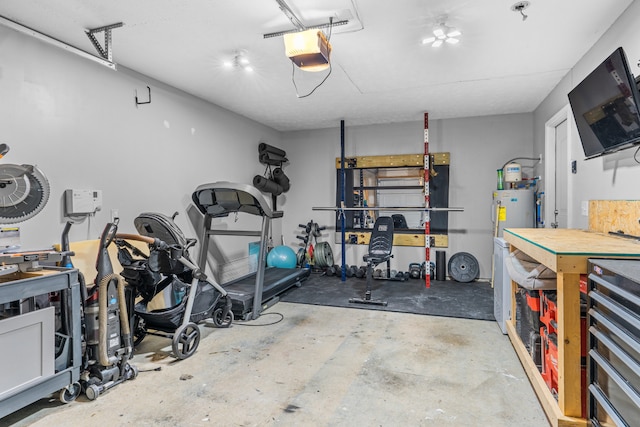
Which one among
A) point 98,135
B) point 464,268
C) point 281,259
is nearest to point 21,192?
point 98,135

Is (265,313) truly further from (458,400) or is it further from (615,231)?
(615,231)

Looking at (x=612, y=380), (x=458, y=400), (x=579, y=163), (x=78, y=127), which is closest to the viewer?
(x=612, y=380)

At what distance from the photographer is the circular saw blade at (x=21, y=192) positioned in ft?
8.33

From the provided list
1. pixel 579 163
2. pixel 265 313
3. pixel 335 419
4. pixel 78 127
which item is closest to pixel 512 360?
pixel 335 419

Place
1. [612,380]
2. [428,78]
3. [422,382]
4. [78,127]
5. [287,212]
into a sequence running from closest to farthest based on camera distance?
[612,380], [422,382], [78,127], [428,78], [287,212]

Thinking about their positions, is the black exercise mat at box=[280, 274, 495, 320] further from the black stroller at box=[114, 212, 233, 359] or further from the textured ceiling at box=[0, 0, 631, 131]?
the textured ceiling at box=[0, 0, 631, 131]

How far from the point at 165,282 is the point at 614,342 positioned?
10.6ft

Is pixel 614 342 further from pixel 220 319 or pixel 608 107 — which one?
pixel 220 319

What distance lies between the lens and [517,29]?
2.90m

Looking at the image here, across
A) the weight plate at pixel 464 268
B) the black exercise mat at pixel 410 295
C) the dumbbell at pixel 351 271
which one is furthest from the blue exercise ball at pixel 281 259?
the weight plate at pixel 464 268

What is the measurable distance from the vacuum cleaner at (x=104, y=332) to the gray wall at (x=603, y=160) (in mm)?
3920

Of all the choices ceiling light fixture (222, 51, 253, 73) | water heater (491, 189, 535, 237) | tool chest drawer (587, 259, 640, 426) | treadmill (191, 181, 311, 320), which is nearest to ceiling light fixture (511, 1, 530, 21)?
tool chest drawer (587, 259, 640, 426)

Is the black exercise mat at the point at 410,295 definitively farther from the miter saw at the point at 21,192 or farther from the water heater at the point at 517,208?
the miter saw at the point at 21,192

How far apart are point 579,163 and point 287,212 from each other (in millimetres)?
4837
